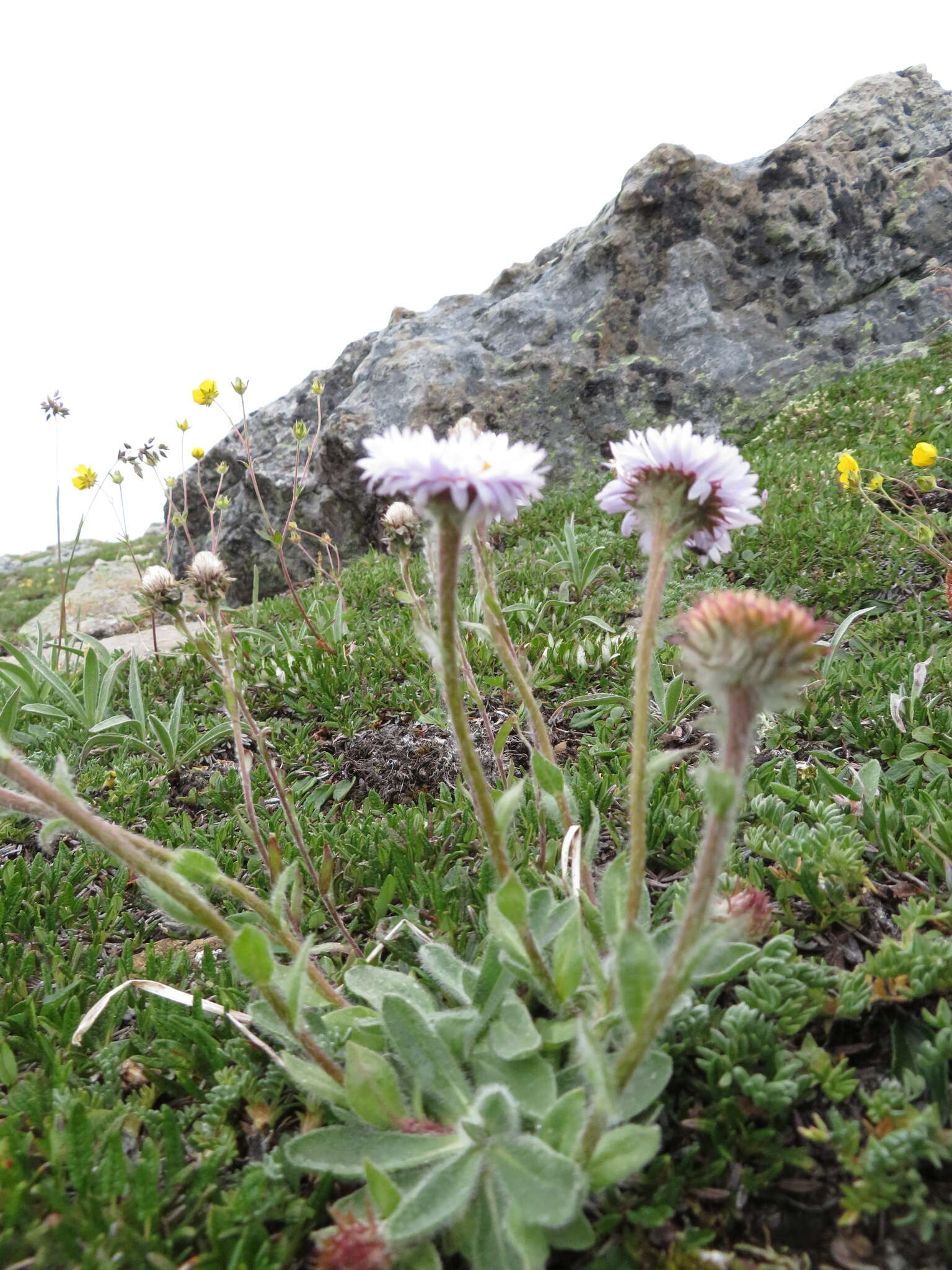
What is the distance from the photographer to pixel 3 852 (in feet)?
8.22

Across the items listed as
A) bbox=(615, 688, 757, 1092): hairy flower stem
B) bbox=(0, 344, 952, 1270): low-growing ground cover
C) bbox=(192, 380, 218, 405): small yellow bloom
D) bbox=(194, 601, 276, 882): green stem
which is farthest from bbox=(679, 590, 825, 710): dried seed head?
bbox=(192, 380, 218, 405): small yellow bloom

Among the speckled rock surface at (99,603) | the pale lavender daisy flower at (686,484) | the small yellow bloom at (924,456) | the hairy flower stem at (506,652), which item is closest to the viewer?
the pale lavender daisy flower at (686,484)

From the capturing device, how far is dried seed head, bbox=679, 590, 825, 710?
91 cm

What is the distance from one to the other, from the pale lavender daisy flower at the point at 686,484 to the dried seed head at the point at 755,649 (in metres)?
0.37

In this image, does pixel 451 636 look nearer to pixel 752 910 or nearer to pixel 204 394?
pixel 752 910

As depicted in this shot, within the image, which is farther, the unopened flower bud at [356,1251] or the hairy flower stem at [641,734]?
the hairy flower stem at [641,734]

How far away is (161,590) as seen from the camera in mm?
1957

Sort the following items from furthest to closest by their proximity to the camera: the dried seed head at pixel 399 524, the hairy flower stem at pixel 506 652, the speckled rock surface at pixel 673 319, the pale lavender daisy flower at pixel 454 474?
the speckled rock surface at pixel 673 319, the dried seed head at pixel 399 524, the hairy flower stem at pixel 506 652, the pale lavender daisy flower at pixel 454 474

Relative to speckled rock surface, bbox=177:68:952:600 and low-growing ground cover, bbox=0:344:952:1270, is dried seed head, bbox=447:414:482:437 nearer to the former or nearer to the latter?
low-growing ground cover, bbox=0:344:952:1270

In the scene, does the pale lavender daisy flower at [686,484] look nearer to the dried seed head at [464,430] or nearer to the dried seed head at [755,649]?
the dried seed head at [464,430]

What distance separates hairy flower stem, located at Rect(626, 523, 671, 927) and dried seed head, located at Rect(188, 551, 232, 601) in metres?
1.08

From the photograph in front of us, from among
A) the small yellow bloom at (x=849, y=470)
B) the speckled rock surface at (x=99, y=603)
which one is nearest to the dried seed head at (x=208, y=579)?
the small yellow bloom at (x=849, y=470)

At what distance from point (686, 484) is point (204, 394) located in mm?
3944

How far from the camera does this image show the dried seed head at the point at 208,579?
183 cm
